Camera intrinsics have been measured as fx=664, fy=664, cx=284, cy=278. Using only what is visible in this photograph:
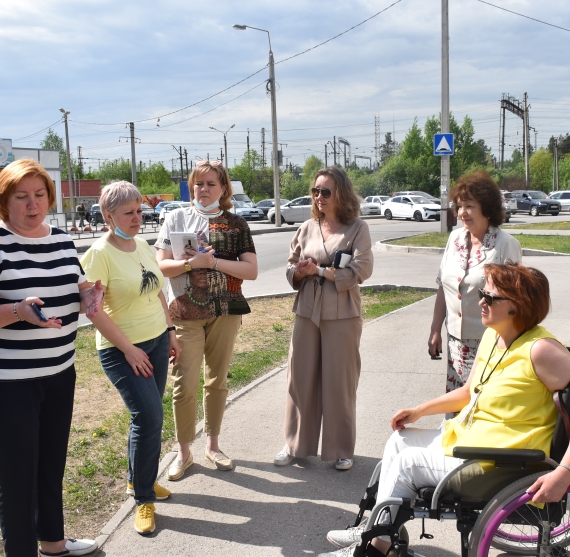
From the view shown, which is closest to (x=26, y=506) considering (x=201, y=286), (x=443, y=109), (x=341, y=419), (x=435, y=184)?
(x=201, y=286)

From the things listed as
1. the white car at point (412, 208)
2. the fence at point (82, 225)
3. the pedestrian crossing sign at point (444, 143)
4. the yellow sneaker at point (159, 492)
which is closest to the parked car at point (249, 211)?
the fence at point (82, 225)

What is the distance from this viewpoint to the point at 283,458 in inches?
183

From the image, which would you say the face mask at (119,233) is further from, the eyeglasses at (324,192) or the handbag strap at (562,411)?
the handbag strap at (562,411)

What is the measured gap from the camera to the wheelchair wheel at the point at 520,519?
2818 mm

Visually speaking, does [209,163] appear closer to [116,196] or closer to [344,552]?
[116,196]

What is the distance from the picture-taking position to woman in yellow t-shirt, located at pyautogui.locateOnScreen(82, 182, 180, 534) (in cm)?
363

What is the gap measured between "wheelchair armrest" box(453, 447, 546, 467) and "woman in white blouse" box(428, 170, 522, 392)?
1355 millimetres

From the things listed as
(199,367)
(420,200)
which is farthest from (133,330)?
(420,200)

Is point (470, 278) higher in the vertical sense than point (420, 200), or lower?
lower

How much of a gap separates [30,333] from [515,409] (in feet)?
7.27

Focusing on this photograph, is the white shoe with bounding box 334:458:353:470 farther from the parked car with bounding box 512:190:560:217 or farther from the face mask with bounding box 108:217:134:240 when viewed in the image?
the parked car with bounding box 512:190:560:217

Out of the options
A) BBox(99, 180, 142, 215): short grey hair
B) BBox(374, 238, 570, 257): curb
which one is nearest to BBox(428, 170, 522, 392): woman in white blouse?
BBox(99, 180, 142, 215): short grey hair

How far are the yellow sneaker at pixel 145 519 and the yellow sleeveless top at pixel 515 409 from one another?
1.70m

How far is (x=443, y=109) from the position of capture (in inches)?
845
